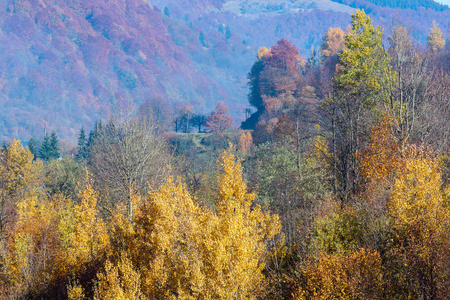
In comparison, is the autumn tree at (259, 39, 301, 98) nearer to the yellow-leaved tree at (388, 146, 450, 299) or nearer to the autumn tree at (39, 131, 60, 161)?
the autumn tree at (39, 131, 60, 161)

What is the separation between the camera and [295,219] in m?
26.3

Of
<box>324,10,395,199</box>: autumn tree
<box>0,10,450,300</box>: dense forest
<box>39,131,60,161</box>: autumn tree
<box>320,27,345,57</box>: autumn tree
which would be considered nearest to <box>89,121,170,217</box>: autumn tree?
Answer: <box>0,10,450,300</box>: dense forest

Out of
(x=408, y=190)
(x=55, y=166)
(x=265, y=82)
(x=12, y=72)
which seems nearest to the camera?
(x=408, y=190)

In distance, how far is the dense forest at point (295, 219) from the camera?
15.9 meters

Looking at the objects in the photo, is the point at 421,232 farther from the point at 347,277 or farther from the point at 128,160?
the point at 128,160

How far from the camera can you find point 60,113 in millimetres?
175375

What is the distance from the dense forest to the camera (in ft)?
52.2

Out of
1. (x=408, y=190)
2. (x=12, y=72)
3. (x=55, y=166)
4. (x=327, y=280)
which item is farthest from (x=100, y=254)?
(x=12, y=72)

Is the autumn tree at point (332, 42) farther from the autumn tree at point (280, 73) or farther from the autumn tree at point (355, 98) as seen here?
the autumn tree at point (355, 98)

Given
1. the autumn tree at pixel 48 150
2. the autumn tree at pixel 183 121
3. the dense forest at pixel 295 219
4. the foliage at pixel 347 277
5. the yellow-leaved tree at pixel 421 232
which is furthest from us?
the autumn tree at pixel 183 121

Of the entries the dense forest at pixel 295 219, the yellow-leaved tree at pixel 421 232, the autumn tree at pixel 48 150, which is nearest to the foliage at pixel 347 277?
the dense forest at pixel 295 219

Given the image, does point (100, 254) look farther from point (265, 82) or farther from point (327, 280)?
point (265, 82)

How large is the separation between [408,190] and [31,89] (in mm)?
197398

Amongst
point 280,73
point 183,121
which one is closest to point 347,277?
point 280,73
